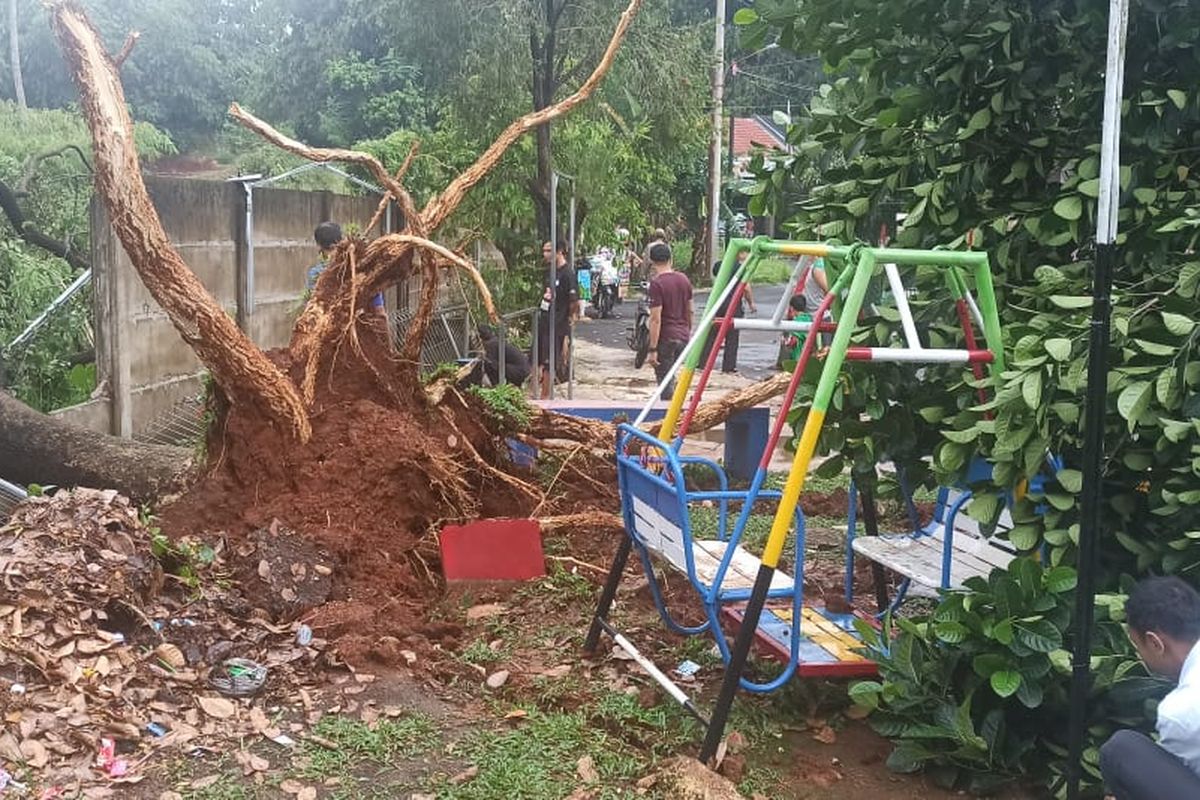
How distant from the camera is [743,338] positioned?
71.9ft

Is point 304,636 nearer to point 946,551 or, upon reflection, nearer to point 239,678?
point 239,678

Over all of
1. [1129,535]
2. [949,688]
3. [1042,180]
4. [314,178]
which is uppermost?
[314,178]

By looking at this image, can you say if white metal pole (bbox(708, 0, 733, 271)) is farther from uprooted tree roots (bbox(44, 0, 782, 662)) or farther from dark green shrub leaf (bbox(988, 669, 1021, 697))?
dark green shrub leaf (bbox(988, 669, 1021, 697))

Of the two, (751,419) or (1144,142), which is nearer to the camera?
(1144,142)

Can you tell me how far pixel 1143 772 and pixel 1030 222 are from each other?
2.21 m

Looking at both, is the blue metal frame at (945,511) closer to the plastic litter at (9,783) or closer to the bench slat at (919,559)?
the bench slat at (919,559)

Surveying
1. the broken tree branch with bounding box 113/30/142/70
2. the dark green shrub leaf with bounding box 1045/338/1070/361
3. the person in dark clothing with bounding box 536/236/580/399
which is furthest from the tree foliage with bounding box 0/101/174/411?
the dark green shrub leaf with bounding box 1045/338/1070/361

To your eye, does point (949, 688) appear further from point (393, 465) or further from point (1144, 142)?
point (393, 465)

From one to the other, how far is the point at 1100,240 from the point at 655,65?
11.1m

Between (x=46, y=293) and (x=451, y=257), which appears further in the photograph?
(x=46, y=293)

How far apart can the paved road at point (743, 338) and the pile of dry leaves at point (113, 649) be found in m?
9.19

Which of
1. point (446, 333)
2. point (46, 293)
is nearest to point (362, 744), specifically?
point (46, 293)

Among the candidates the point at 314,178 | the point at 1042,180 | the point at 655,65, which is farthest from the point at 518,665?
the point at 314,178

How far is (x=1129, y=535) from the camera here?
4.18 metres
